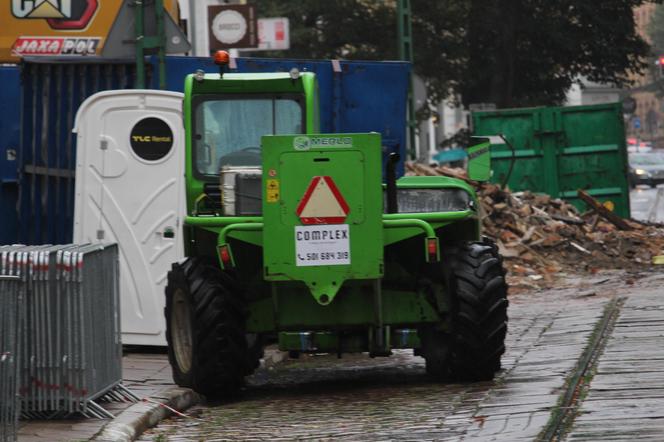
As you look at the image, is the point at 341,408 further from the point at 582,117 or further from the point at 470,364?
the point at 582,117

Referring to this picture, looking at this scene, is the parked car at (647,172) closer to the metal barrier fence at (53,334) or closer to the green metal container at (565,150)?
the green metal container at (565,150)

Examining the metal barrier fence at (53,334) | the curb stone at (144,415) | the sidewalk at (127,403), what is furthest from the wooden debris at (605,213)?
the metal barrier fence at (53,334)

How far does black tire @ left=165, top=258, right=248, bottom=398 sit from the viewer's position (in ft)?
38.2

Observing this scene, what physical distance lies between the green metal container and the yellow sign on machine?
7102 millimetres

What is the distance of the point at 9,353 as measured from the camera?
9273 millimetres

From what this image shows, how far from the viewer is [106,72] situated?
16.1 metres

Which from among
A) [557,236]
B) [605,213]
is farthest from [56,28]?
[605,213]

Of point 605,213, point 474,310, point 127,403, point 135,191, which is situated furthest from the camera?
point 605,213

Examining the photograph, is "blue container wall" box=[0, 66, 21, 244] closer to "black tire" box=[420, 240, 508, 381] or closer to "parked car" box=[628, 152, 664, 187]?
"black tire" box=[420, 240, 508, 381]

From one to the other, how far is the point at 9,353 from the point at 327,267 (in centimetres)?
268

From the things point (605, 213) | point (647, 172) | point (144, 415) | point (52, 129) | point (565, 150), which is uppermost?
point (647, 172)

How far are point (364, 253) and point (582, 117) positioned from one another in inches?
688

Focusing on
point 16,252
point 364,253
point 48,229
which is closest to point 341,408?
point 364,253

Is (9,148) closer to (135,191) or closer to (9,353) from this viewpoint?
(135,191)
